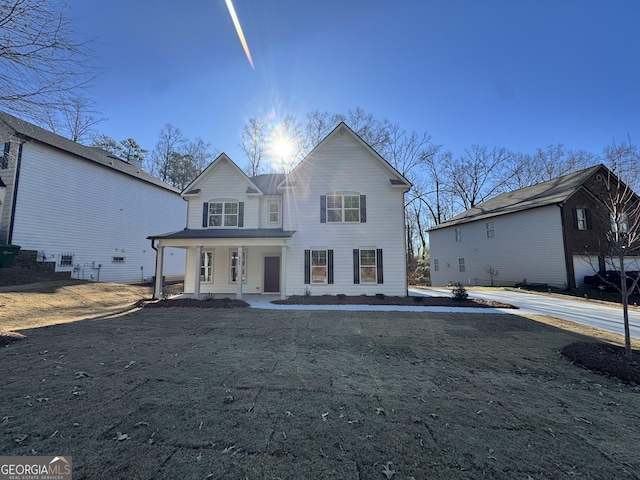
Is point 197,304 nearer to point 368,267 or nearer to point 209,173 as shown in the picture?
point 209,173

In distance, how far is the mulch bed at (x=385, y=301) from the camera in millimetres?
11820

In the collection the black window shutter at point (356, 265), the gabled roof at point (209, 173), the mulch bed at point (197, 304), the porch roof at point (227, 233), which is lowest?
the mulch bed at point (197, 304)

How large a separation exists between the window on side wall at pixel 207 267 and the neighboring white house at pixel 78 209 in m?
6.43

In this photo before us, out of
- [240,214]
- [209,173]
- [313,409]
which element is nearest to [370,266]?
[240,214]

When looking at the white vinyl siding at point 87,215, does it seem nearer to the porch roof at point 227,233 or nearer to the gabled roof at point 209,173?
the gabled roof at point 209,173

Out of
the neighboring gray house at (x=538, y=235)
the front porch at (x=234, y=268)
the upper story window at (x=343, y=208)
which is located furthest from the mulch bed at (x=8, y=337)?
the neighboring gray house at (x=538, y=235)

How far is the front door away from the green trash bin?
12.5 m

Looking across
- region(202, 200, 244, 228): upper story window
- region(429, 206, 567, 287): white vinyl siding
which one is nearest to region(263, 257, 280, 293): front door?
region(202, 200, 244, 228): upper story window

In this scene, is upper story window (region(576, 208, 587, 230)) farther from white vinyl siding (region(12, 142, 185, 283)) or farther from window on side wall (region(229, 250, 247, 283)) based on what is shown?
white vinyl siding (region(12, 142, 185, 283))

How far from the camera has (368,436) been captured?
2.90 metres

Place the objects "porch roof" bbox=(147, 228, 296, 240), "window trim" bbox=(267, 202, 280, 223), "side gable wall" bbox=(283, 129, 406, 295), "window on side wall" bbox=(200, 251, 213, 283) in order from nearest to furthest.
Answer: "porch roof" bbox=(147, 228, 296, 240) < "side gable wall" bbox=(283, 129, 406, 295) < "window trim" bbox=(267, 202, 280, 223) < "window on side wall" bbox=(200, 251, 213, 283)

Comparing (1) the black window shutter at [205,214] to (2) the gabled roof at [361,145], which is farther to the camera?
(1) the black window shutter at [205,214]

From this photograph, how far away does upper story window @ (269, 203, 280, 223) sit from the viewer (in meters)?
15.4

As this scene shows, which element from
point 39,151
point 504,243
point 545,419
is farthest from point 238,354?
point 504,243
